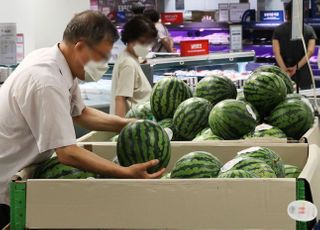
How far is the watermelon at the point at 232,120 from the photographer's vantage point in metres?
2.62

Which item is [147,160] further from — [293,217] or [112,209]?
[293,217]

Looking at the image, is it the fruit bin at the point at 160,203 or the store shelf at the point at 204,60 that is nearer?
the fruit bin at the point at 160,203

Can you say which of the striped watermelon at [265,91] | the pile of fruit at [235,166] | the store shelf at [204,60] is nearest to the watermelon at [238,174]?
the pile of fruit at [235,166]

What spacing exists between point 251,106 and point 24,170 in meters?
1.16

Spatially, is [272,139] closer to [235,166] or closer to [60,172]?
[235,166]

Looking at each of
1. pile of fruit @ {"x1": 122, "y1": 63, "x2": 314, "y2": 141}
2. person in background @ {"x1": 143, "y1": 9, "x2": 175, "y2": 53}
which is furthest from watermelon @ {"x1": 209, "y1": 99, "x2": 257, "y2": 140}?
person in background @ {"x1": 143, "y1": 9, "x2": 175, "y2": 53}

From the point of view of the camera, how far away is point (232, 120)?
261cm

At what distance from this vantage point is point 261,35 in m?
10.4

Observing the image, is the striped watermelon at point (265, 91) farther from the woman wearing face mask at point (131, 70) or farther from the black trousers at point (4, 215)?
the woman wearing face mask at point (131, 70)

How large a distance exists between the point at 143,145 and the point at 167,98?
781 mm

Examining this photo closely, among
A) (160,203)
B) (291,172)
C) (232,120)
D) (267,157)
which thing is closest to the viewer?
(160,203)

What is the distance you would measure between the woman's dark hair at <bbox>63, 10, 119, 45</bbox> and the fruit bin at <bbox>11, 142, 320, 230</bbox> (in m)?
0.71

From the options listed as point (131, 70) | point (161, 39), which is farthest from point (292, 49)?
point (131, 70)

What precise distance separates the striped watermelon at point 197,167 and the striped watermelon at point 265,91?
0.79m
